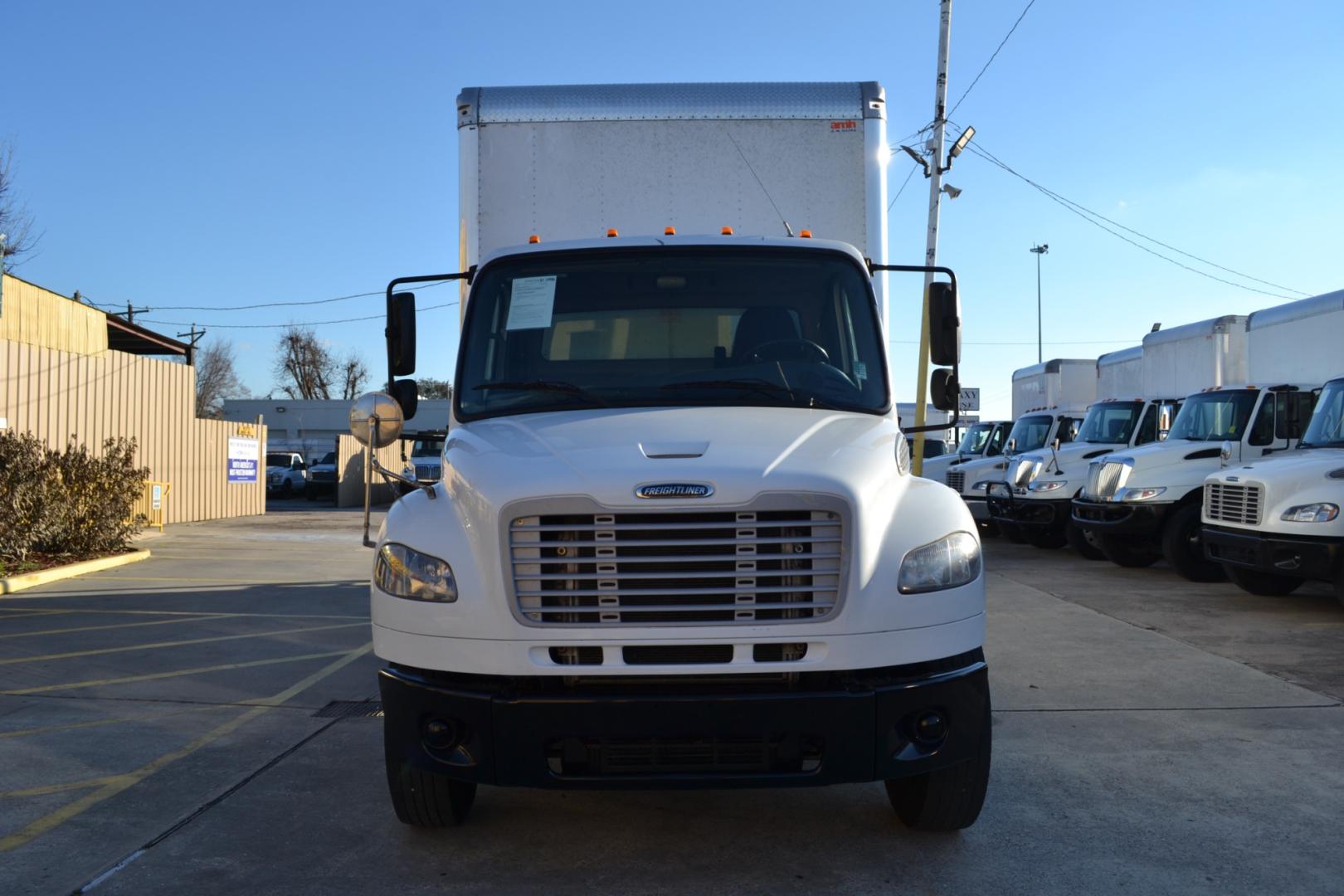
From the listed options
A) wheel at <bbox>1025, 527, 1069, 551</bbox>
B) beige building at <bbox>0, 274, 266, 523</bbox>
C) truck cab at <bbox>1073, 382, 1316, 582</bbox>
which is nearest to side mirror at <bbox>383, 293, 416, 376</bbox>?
truck cab at <bbox>1073, 382, 1316, 582</bbox>

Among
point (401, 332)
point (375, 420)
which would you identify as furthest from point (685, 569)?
point (401, 332)

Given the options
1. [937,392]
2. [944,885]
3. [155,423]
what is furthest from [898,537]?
[155,423]

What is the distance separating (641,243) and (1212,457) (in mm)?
9738

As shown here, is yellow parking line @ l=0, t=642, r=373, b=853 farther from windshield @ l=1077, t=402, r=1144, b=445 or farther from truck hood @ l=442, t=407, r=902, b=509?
windshield @ l=1077, t=402, r=1144, b=445

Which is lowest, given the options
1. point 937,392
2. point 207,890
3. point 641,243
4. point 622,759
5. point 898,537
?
point 207,890

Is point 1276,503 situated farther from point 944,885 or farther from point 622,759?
point 622,759

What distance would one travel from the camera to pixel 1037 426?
1894 cm

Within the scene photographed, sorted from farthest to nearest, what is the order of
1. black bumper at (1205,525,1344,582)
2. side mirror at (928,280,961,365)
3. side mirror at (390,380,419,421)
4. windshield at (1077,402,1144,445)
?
windshield at (1077,402,1144,445) < black bumper at (1205,525,1344,582) < side mirror at (390,380,419,421) < side mirror at (928,280,961,365)

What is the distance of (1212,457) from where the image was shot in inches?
508

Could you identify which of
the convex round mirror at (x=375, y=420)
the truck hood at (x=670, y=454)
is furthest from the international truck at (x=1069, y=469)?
the convex round mirror at (x=375, y=420)

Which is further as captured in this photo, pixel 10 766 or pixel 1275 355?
pixel 1275 355

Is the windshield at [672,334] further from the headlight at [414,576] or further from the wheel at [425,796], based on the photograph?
the wheel at [425,796]

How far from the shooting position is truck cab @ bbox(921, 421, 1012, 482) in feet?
67.9

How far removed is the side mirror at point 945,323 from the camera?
536cm
